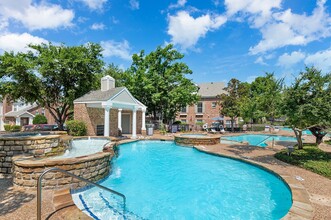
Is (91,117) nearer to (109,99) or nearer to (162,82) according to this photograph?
(109,99)

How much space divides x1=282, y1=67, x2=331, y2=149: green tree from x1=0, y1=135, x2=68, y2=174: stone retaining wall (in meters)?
11.9

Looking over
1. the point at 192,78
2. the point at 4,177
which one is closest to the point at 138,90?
the point at 192,78

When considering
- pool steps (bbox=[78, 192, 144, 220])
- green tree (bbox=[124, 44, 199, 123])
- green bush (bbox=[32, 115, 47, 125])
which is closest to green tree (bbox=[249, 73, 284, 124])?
pool steps (bbox=[78, 192, 144, 220])

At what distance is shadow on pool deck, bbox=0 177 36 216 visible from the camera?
4.13 metres

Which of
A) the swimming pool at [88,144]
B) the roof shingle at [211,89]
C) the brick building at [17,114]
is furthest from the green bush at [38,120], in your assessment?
the roof shingle at [211,89]

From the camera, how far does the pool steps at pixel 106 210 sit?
4.68 m

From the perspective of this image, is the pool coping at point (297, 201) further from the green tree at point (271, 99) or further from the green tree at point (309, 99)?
the green tree at point (271, 99)

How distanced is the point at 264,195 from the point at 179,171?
3.94 meters

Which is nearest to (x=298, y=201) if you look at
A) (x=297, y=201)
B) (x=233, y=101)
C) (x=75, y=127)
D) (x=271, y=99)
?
(x=297, y=201)

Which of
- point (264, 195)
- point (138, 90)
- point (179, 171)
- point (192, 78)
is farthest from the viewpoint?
point (192, 78)

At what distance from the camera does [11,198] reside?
4.74 metres

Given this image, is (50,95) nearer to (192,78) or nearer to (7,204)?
(7,204)

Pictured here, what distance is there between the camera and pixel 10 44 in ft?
58.3

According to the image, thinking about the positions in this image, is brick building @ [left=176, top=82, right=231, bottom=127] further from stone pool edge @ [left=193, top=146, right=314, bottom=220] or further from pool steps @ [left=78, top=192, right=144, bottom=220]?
pool steps @ [left=78, top=192, right=144, bottom=220]
